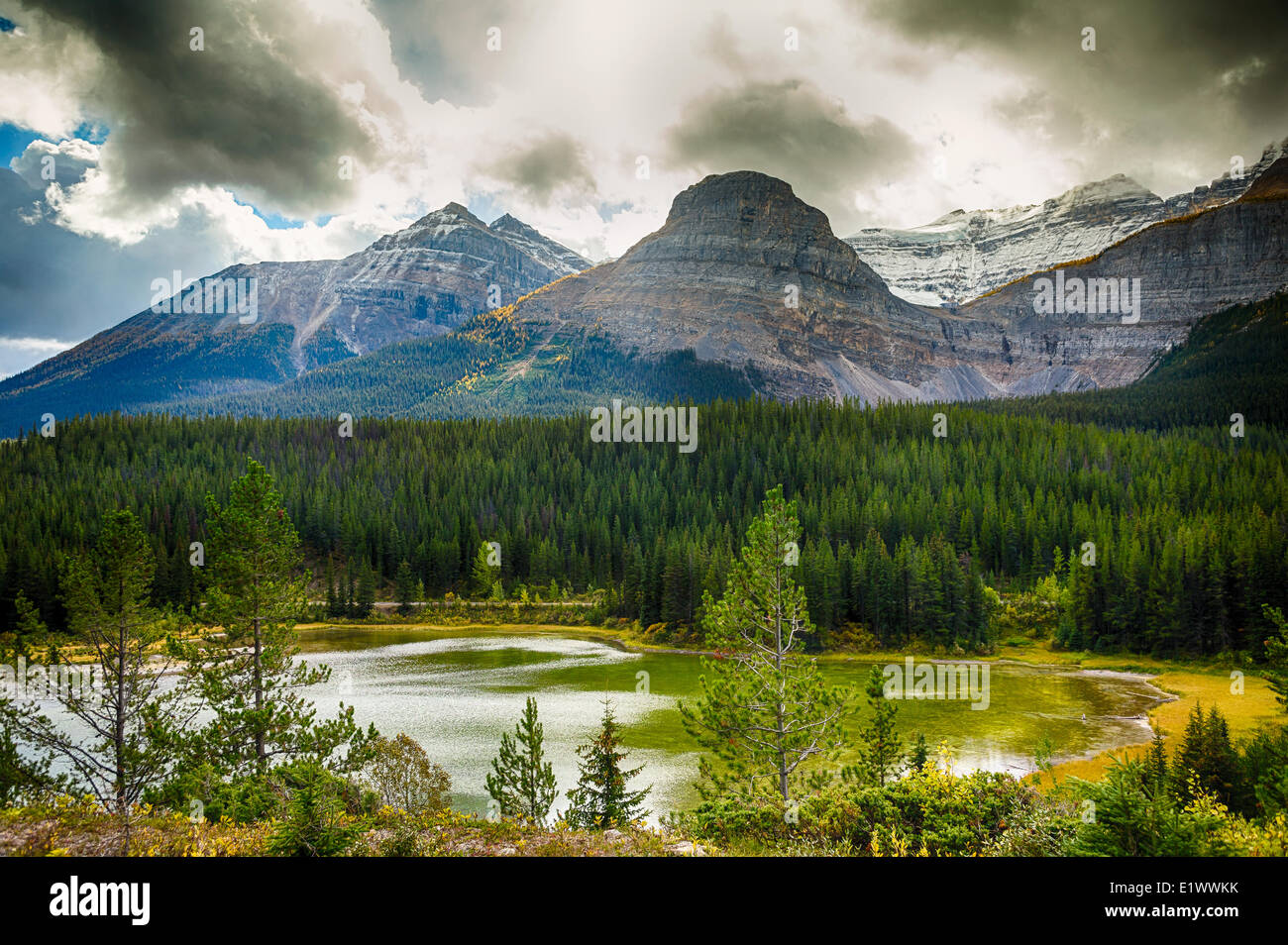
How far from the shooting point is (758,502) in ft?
400

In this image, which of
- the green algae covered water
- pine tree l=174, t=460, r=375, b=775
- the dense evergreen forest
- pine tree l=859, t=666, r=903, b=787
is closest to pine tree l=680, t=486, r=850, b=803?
pine tree l=859, t=666, r=903, b=787

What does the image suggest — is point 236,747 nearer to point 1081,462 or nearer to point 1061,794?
point 1061,794

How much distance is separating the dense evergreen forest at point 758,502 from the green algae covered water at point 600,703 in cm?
1285

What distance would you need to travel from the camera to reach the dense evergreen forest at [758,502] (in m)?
81.3

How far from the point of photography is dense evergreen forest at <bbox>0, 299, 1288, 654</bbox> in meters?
81.3

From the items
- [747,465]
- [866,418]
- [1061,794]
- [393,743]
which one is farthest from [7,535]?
[866,418]

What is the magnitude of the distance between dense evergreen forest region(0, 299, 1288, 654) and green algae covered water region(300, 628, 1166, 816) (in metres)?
12.8

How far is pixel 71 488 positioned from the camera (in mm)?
119062

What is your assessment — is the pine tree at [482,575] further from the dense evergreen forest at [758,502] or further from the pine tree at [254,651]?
the pine tree at [254,651]

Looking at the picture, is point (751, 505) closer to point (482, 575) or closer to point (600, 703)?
point (482, 575)

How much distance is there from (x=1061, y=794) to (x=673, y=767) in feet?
74.2

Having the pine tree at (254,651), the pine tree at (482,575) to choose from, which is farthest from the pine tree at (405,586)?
the pine tree at (254,651)

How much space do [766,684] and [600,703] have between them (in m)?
34.6
